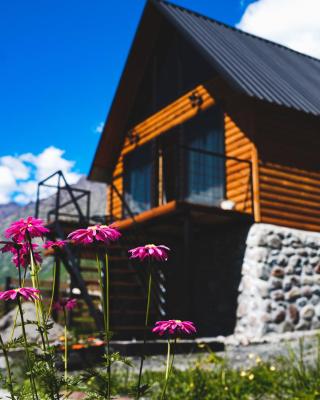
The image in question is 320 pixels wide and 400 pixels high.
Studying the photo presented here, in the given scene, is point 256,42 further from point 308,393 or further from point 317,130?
point 308,393

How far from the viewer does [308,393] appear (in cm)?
462

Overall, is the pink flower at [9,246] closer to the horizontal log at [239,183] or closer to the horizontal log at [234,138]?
the horizontal log at [239,183]

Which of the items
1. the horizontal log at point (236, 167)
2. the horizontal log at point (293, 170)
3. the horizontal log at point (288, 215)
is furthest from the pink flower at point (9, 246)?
the horizontal log at point (293, 170)

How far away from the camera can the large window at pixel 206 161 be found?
12.5 metres

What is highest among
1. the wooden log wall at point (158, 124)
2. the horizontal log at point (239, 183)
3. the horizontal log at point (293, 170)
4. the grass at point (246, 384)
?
the wooden log wall at point (158, 124)

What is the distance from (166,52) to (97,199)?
163801 millimetres

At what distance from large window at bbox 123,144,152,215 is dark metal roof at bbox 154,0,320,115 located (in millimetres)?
3600

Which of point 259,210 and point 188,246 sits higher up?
point 259,210

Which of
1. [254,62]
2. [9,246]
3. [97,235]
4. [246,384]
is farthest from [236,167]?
[97,235]

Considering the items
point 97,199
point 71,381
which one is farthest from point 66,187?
point 97,199

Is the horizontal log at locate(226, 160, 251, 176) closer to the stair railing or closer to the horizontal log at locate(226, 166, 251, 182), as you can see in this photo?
the horizontal log at locate(226, 166, 251, 182)

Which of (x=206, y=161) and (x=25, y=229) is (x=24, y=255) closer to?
(x=25, y=229)

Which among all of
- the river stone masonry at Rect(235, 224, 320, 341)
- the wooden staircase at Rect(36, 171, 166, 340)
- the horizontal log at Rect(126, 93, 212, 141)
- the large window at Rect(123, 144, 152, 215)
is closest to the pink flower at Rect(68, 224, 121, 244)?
the wooden staircase at Rect(36, 171, 166, 340)

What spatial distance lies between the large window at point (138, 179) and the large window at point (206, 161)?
180 cm
